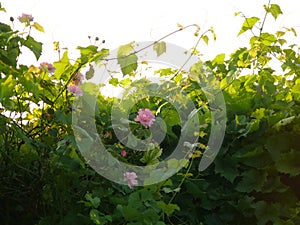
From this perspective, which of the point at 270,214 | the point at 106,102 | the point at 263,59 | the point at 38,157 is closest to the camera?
the point at 38,157

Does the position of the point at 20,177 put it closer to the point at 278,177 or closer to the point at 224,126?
the point at 224,126

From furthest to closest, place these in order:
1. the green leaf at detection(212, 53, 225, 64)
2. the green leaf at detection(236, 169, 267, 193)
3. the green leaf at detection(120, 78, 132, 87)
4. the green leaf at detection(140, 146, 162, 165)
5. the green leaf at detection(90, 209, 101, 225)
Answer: the green leaf at detection(212, 53, 225, 64)
the green leaf at detection(120, 78, 132, 87)
the green leaf at detection(236, 169, 267, 193)
the green leaf at detection(140, 146, 162, 165)
the green leaf at detection(90, 209, 101, 225)

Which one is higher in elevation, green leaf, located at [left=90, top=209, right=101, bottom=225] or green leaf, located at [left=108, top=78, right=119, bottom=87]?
green leaf, located at [left=108, top=78, right=119, bottom=87]

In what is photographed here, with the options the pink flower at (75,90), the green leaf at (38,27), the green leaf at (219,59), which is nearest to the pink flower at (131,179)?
the pink flower at (75,90)

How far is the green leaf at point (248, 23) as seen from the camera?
10.2 feet

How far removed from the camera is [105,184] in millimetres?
2385

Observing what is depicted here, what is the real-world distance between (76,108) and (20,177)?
39cm

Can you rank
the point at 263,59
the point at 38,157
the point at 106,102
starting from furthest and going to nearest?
the point at 263,59 → the point at 106,102 → the point at 38,157

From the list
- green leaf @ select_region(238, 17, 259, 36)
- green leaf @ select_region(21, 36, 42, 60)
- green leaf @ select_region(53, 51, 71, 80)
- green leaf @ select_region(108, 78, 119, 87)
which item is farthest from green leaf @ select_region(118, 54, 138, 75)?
green leaf @ select_region(238, 17, 259, 36)

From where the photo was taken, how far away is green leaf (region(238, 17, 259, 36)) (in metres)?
3.12

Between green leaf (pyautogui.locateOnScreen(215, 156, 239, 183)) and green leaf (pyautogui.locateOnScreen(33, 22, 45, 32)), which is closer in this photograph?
green leaf (pyautogui.locateOnScreen(33, 22, 45, 32))

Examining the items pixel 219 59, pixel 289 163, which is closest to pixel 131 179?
pixel 289 163

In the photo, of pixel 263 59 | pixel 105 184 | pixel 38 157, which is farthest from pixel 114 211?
pixel 263 59

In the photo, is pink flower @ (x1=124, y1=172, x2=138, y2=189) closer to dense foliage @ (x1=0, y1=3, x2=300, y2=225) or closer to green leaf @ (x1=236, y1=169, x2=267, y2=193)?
dense foliage @ (x1=0, y1=3, x2=300, y2=225)
